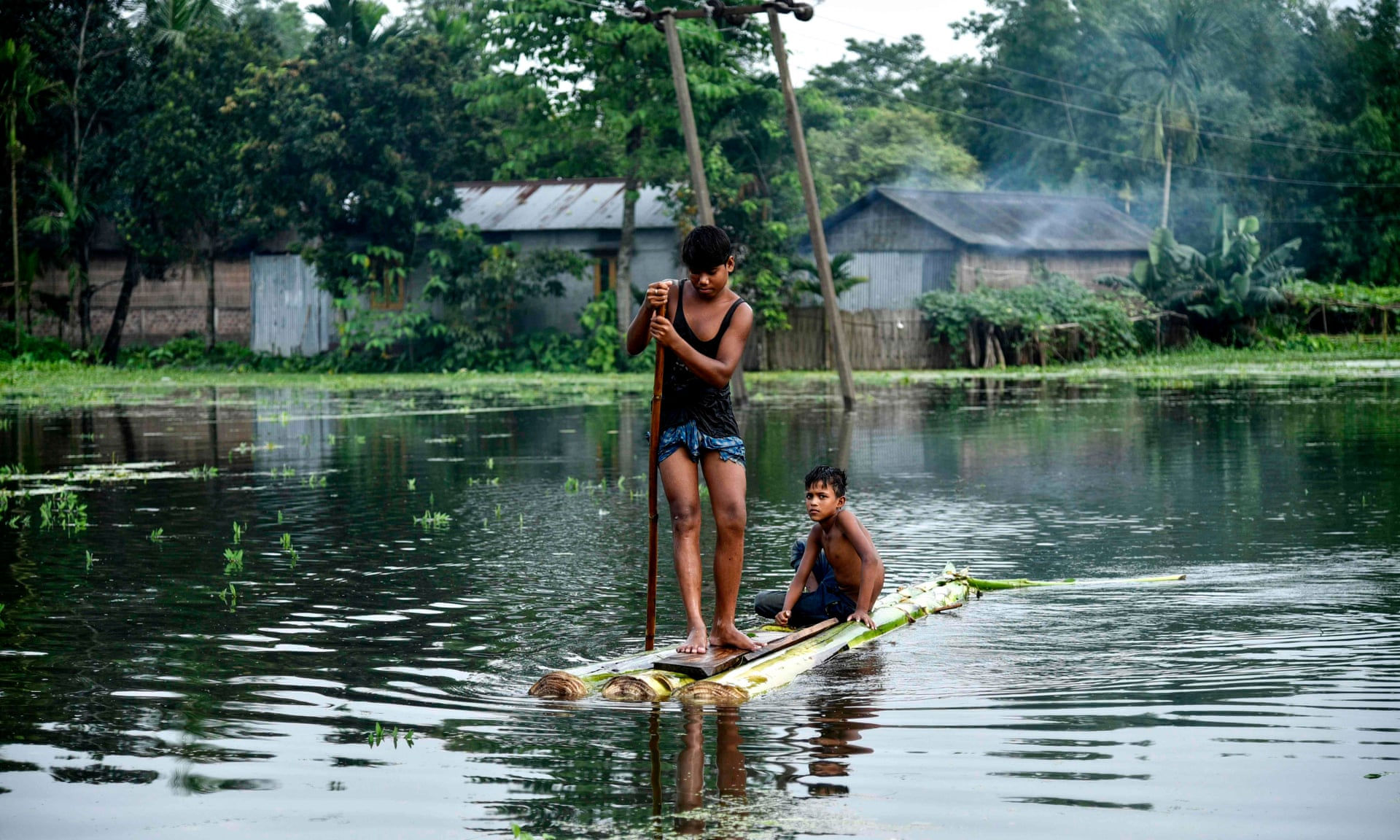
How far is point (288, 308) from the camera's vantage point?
153ft

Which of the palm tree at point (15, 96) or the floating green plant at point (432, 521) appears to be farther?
the palm tree at point (15, 96)

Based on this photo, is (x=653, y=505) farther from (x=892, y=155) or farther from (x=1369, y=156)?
(x=1369, y=156)

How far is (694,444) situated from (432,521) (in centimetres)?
586

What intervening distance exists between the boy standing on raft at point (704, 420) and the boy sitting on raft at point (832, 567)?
799 mm

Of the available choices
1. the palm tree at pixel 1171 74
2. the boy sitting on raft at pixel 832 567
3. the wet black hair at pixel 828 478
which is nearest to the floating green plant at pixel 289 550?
the boy sitting on raft at pixel 832 567

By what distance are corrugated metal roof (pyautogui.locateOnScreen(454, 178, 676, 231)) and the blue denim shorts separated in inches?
1367

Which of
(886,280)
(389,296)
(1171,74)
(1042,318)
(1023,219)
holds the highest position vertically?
(1171,74)

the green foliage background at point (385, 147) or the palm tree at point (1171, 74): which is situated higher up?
the palm tree at point (1171, 74)

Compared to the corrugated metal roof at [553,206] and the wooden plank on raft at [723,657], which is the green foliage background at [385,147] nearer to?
the corrugated metal roof at [553,206]

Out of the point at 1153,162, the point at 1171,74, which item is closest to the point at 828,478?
the point at 1171,74

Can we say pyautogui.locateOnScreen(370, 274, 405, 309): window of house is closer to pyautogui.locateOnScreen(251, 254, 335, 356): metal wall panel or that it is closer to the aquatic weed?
pyautogui.locateOnScreen(251, 254, 335, 356): metal wall panel

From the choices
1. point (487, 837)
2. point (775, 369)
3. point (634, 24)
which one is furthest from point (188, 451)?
point (775, 369)

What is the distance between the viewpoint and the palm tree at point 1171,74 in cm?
5928

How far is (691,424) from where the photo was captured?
7406 mm
